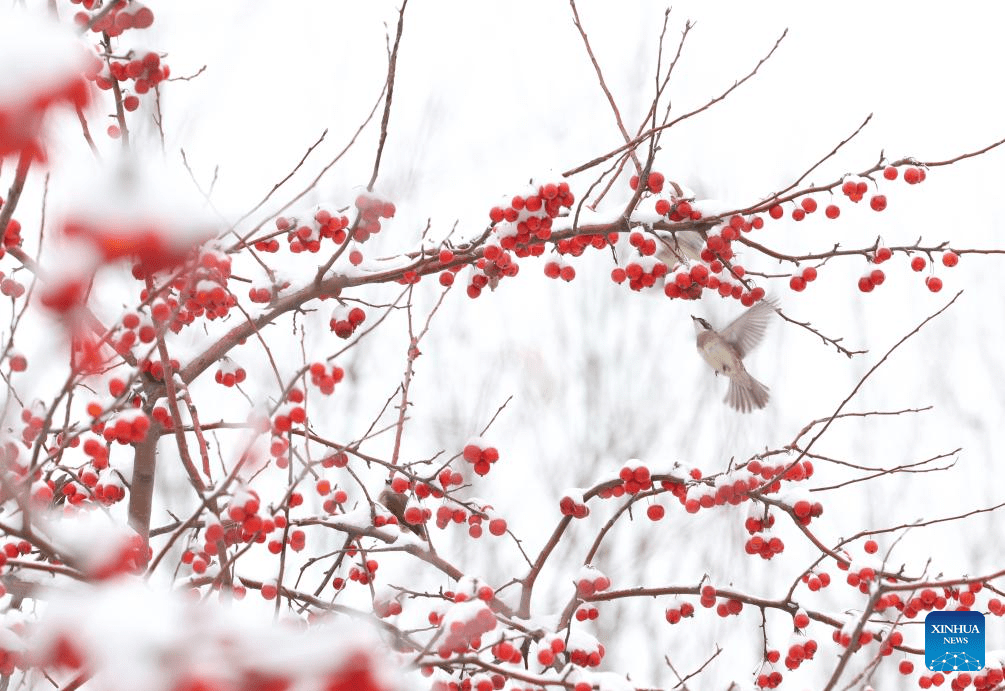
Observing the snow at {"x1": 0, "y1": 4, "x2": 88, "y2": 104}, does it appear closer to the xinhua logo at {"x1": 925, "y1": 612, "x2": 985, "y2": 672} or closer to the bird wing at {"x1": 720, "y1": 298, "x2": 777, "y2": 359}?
the xinhua logo at {"x1": 925, "y1": 612, "x2": 985, "y2": 672}

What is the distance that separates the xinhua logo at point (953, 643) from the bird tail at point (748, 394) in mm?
1839

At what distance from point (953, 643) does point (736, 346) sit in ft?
6.57

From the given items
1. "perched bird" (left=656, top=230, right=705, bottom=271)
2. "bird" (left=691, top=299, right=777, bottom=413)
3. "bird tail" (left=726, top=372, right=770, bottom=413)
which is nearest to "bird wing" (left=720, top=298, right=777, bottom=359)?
"bird" (left=691, top=299, right=777, bottom=413)

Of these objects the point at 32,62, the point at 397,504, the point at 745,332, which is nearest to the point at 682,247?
the point at 745,332

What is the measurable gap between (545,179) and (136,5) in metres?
1.16

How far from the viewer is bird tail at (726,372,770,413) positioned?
16.2 ft

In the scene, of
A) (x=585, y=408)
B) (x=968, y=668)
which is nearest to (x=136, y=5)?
(x=968, y=668)

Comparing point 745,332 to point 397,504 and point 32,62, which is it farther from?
point 32,62

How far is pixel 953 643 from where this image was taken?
315cm

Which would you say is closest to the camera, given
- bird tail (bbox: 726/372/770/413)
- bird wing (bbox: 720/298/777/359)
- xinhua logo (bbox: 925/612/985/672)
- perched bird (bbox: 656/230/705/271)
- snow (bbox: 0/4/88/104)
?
snow (bbox: 0/4/88/104)

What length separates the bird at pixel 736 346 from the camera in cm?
480

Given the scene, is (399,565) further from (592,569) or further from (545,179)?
(545,179)

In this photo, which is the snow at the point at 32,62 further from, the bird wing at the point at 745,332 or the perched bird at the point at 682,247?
the bird wing at the point at 745,332

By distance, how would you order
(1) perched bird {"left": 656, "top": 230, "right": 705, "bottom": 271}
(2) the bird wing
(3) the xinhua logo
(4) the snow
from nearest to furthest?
1. (4) the snow
2. (3) the xinhua logo
3. (1) perched bird {"left": 656, "top": 230, "right": 705, "bottom": 271}
4. (2) the bird wing
